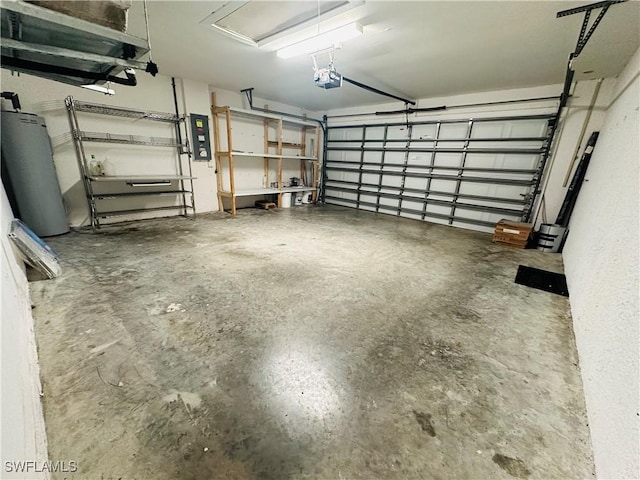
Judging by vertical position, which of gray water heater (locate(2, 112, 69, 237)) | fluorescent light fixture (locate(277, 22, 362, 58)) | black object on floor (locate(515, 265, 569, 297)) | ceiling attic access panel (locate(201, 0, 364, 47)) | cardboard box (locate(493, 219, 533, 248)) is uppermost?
ceiling attic access panel (locate(201, 0, 364, 47))

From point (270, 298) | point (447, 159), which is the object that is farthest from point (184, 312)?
point (447, 159)

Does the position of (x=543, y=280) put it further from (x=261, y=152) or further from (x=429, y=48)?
(x=261, y=152)

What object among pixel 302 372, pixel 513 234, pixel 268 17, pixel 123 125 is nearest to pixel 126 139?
pixel 123 125

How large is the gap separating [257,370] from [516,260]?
12.4 ft

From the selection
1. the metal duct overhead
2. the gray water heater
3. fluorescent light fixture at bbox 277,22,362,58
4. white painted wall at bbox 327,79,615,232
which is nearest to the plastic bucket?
white painted wall at bbox 327,79,615,232

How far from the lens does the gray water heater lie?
3096 millimetres

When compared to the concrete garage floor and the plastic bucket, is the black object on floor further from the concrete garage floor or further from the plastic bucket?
the plastic bucket

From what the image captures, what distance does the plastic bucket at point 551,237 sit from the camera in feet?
12.6

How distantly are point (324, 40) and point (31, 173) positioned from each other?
4.07 metres

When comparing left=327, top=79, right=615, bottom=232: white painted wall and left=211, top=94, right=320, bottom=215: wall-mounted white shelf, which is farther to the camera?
left=211, top=94, right=320, bottom=215: wall-mounted white shelf

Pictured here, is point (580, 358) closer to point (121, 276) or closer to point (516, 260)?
point (516, 260)

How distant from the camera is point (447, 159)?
5.40 metres

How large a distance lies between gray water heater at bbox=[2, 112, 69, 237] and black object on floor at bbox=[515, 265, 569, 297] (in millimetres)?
6103

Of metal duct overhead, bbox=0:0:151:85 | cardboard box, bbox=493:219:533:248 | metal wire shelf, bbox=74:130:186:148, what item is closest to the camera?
metal duct overhead, bbox=0:0:151:85
